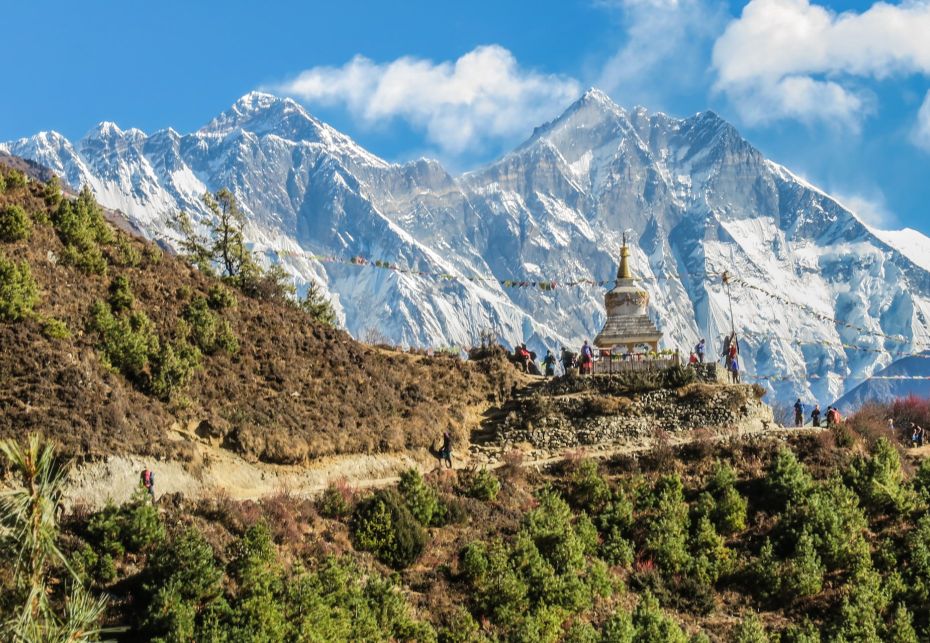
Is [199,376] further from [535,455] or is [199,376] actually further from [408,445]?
[535,455]

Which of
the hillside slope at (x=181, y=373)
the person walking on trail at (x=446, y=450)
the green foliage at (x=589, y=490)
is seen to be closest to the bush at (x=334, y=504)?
the hillside slope at (x=181, y=373)

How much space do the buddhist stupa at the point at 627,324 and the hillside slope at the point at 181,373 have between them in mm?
6447

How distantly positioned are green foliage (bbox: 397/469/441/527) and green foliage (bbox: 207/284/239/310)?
14.7 meters

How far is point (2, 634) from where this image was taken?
1382 cm

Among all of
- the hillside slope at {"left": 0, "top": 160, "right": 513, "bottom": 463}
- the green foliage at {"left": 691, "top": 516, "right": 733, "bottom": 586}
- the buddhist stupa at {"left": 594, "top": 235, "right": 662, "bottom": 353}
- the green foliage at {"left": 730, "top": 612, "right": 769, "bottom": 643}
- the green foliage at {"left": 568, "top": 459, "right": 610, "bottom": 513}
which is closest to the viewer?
the green foliage at {"left": 730, "top": 612, "right": 769, "bottom": 643}

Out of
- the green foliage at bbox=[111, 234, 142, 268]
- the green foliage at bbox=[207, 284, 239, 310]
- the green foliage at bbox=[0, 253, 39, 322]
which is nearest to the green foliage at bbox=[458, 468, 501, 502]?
the green foliage at bbox=[207, 284, 239, 310]

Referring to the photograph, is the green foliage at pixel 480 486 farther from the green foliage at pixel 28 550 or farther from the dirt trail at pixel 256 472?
the green foliage at pixel 28 550

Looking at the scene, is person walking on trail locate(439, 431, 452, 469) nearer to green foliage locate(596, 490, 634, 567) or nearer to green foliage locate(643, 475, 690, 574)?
green foliage locate(596, 490, 634, 567)

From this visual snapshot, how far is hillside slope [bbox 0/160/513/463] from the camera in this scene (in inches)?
1265

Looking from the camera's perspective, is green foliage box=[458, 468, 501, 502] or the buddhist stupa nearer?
green foliage box=[458, 468, 501, 502]

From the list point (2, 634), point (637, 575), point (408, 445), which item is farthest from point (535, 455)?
point (2, 634)

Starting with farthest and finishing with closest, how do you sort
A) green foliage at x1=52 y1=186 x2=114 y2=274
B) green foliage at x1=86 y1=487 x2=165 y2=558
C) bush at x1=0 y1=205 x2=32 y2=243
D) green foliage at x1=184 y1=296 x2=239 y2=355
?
green foliage at x1=184 y1=296 x2=239 y2=355 < green foliage at x1=52 y1=186 x2=114 y2=274 < bush at x1=0 y1=205 x2=32 y2=243 < green foliage at x1=86 y1=487 x2=165 y2=558

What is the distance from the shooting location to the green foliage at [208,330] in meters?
40.8

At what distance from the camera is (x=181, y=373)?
3691 cm
